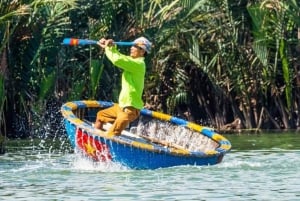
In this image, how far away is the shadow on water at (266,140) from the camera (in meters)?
22.7

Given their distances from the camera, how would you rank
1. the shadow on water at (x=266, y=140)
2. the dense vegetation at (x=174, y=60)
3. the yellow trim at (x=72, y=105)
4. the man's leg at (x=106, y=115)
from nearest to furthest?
the man's leg at (x=106, y=115)
the yellow trim at (x=72, y=105)
the shadow on water at (x=266, y=140)
the dense vegetation at (x=174, y=60)

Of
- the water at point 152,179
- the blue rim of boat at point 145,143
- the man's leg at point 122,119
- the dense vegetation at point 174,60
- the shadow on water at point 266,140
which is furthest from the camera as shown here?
the dense vegetation at point 174,60

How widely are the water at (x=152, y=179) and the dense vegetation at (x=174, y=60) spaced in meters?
4.40

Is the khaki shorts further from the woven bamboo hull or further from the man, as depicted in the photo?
the woven bamboo hull

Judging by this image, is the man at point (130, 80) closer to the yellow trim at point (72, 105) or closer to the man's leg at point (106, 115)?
the man's leg at point (106, 115)

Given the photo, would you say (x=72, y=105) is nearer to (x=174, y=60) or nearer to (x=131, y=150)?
(x=131, y=150)

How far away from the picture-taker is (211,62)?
1059 inches

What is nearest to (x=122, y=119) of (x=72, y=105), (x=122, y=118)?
(x=122, y=118)

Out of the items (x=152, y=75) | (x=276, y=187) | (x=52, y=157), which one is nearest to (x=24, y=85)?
(x=152, y=75)

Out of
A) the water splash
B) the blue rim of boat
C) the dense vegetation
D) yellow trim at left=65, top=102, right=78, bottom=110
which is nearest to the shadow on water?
the dense vegetation

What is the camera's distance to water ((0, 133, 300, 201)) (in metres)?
15.1

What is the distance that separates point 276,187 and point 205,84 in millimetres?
12784

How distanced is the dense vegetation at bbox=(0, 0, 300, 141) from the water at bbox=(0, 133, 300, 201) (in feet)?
14.4

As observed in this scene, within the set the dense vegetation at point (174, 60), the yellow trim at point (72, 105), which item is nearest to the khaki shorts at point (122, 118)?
the yellow trim at point (72, 105)
